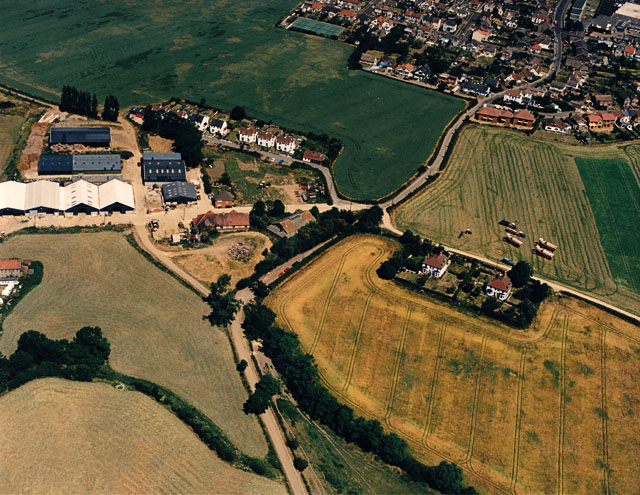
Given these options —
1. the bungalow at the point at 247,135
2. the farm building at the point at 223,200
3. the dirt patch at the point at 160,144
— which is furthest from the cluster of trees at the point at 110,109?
the farm building at the point at 223,200

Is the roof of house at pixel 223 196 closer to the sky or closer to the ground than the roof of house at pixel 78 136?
closer to the ground

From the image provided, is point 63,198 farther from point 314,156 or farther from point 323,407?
point 323,407

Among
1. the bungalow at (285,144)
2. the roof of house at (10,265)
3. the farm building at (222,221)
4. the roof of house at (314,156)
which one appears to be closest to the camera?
the roof of house at (10,265)

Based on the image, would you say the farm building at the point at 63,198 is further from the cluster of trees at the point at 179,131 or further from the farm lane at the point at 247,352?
the cluster of trees at the point at 179,131

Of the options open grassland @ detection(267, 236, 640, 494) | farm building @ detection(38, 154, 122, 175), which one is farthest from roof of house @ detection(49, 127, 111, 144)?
open grassland @ detection(267, 236, 640, 494)

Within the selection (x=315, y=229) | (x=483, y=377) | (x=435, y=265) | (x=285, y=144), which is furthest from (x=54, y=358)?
(x=285, y=144)

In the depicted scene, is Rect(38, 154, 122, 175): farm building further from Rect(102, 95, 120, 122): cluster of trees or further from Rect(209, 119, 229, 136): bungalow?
Rect(209, 119, 229, 136): bungalow
